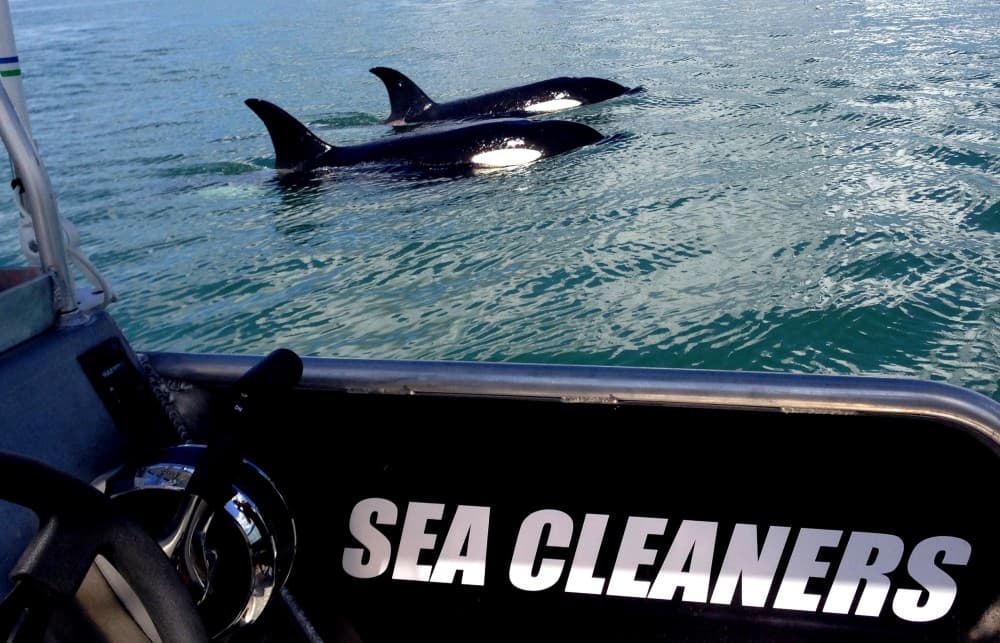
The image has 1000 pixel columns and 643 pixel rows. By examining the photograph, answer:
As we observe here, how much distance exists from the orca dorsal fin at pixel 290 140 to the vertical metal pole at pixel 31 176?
8.45 meters

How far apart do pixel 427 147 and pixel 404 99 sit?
3.44m

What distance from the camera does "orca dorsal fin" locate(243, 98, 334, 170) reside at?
33.7 feet

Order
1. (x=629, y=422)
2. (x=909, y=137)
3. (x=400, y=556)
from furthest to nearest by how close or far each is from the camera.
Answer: (x=909, y=137), (x=400, y=556), (x=629, y=422)

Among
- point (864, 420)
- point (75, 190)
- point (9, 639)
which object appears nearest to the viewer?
point (9, 639)

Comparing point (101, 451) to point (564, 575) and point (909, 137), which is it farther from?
point (909, 137)

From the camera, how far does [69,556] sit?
1.22 meters

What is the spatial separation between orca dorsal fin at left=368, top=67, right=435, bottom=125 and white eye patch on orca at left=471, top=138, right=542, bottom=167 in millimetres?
3469

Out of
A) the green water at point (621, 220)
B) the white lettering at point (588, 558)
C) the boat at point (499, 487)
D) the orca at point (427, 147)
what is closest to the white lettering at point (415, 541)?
the boat at point (499, 487)

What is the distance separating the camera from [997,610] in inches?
76.2

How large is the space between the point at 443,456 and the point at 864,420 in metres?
0.87

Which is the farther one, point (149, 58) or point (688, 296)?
point (149, 58)

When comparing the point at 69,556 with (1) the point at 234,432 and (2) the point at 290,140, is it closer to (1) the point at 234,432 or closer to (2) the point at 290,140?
(1) the point at 234,432

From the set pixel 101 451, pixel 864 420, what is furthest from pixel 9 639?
pixel 864 420

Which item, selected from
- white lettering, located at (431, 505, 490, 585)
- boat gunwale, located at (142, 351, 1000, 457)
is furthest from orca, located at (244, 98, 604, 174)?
white lettering, located at (431, 505, 490, 585)
